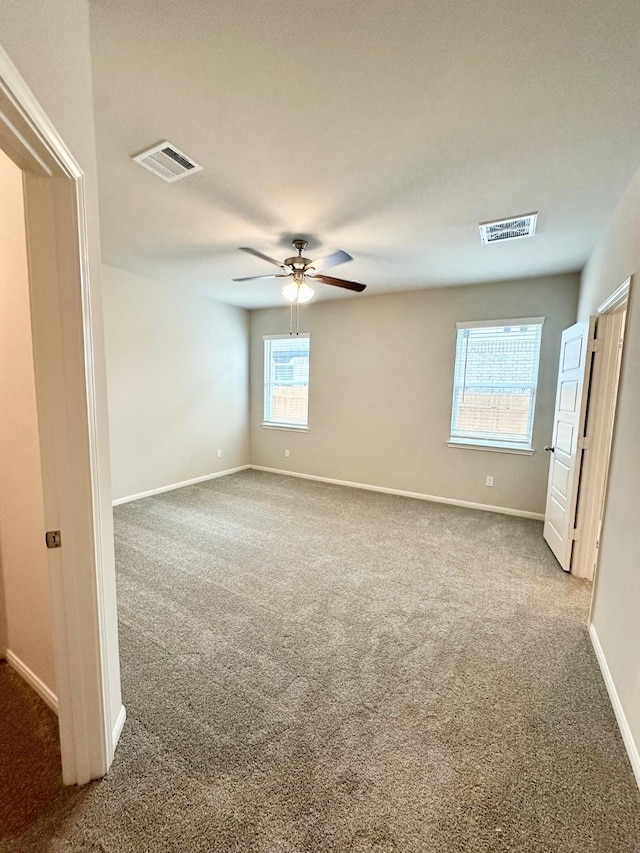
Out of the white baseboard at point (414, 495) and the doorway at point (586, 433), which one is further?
the white baseboard at point (414, 495)

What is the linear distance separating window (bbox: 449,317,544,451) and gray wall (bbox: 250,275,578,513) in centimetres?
10

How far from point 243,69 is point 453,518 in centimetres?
413

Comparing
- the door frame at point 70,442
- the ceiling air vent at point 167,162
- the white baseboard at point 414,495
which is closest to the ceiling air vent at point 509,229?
the ceiling air vent at point 167,162

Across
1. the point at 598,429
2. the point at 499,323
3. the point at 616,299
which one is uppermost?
the point at 499,323

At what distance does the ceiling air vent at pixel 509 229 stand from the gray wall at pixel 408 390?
1.39 meters

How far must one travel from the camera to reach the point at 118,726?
1.52 meters

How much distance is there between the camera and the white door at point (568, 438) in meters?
2.79

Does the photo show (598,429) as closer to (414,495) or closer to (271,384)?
(414,495)

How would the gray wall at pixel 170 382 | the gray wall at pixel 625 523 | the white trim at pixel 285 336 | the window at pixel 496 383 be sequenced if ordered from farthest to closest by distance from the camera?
the white trim at pixel 285 336 < the gray wall at pixel 170 382 < the window at pixel 496 383 < the gray wall at pixel 625 523

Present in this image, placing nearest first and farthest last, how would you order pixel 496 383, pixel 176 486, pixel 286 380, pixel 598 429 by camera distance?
pixel 598 429, pixel 496 383, pixel 176 486, pixel 286 380

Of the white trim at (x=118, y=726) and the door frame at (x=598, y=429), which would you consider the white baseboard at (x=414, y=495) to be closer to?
the door frame at (x=598, y=429)

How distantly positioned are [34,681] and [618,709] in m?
2.76

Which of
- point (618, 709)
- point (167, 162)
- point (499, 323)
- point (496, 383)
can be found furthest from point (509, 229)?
point (618, 709)

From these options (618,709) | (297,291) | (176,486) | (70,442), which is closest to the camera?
(70,442)
